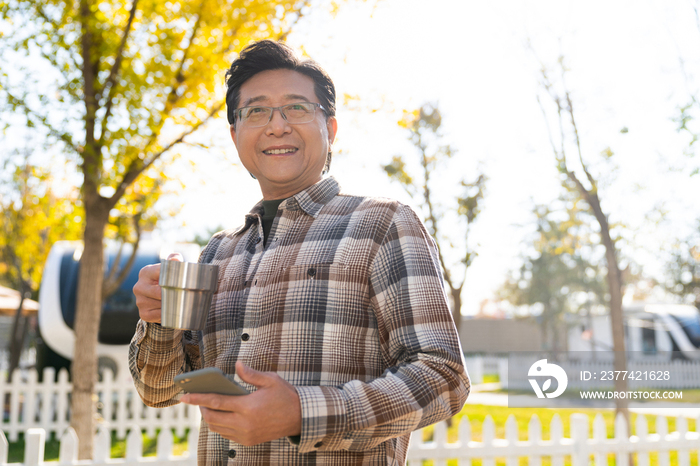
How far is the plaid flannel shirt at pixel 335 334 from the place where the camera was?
133 cm

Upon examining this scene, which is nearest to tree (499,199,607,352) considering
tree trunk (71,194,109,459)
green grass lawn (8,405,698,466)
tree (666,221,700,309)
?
tree (666,221,700,309)

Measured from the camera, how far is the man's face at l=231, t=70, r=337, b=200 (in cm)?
182

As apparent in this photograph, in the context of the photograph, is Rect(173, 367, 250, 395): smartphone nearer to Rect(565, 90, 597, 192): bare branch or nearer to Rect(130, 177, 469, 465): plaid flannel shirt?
Rect(130, 177, 469, 465): plaid flannel shirt

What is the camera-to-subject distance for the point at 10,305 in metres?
15.4

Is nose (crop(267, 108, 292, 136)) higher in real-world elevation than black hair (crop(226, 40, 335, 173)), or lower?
lower

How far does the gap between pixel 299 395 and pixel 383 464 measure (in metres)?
0.44

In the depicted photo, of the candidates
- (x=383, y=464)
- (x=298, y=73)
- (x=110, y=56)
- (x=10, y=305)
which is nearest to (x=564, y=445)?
(x=383, y=464)

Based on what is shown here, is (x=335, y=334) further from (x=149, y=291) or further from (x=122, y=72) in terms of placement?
(x=122, y=72)

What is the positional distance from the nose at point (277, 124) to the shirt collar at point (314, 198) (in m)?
0.20

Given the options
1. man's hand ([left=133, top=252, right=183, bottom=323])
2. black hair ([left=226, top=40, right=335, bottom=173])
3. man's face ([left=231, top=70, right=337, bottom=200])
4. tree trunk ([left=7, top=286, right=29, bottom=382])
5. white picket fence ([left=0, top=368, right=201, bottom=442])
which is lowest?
white picket fence ([left=0, top=368, right=201, bottom=442])

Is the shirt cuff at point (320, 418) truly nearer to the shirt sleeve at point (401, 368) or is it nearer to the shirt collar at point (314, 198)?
the shirt sleeve at point (401, 368)

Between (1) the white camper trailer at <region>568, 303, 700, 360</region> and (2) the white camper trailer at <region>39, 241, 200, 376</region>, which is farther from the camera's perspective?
(1) the white camper trailer at <region>568, 303, 700, 360</region>

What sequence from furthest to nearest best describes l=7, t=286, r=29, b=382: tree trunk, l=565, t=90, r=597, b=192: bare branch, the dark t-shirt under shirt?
l=7, t=286, r=29, b=382: tree trunk, l=565, t=90, r=597, b=192: bare branch, the dark t-shirt under shirt

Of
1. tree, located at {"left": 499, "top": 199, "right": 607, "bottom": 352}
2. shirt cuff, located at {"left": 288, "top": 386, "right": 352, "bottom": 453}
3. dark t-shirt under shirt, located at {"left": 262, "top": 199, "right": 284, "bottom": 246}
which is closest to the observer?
shirt cuff, located at {"left": 288, "top": 386, "right": 352, "bottom": 453}
